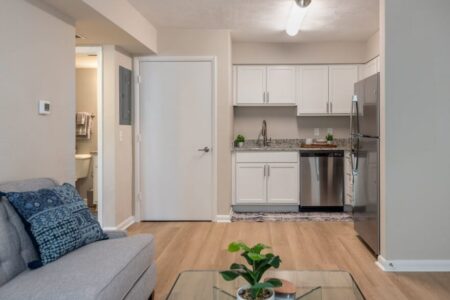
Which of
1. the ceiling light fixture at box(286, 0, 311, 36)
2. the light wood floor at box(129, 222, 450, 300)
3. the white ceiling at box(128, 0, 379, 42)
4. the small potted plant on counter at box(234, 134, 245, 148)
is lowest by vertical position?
the light wood floor at box(129, 222, 450, 300)

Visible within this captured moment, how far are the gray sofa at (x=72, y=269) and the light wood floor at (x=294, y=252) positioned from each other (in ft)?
1.99

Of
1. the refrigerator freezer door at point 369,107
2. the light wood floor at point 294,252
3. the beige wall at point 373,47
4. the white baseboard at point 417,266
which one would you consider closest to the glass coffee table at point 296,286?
the light wood floor at point 294,252

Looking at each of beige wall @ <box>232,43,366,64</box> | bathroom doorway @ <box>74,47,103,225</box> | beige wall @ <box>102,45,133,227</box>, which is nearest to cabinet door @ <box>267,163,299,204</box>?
beige wall @ <box>232,43,366,64</box>

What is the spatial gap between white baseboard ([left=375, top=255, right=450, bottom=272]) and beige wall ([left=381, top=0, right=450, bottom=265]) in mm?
34

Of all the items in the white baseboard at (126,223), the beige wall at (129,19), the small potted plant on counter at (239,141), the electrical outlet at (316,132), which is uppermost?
the beige wall at (129,19)

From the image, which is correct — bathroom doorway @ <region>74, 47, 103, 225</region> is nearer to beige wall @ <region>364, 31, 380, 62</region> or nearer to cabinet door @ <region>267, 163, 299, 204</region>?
cabinet door @ <region>267, 163, 299, 204</region>

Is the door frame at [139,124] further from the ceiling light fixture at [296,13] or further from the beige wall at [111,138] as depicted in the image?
the ceiling light fixture at [296,13]

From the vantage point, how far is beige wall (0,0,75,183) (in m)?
2.37

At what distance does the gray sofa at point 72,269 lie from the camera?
63.0 inches

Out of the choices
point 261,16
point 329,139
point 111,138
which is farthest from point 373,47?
point 111,138

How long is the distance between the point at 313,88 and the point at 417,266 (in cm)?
322

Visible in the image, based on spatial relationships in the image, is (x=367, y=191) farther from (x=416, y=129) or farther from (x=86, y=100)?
(x=86, y=100)

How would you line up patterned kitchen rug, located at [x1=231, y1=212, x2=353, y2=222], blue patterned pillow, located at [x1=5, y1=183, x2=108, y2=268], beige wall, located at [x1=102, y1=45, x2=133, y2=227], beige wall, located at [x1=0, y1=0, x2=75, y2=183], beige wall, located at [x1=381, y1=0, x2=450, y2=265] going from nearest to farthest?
blue patterned pillow, located at [x1=5, y1=183, x2=108, y2=268] → beige wall, located at [x1=0, y1=0, x2=75, y2=183] → beige wall, located at [x1=381, y1=0, x2=450, y2=265] → beige wall, located at [x1=102, y1=45, x2=133, y2=227] → patterned kitchen rug, located at [x1=231, y1=212, x2=353, y2=222]

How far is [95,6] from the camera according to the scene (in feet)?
9.68
